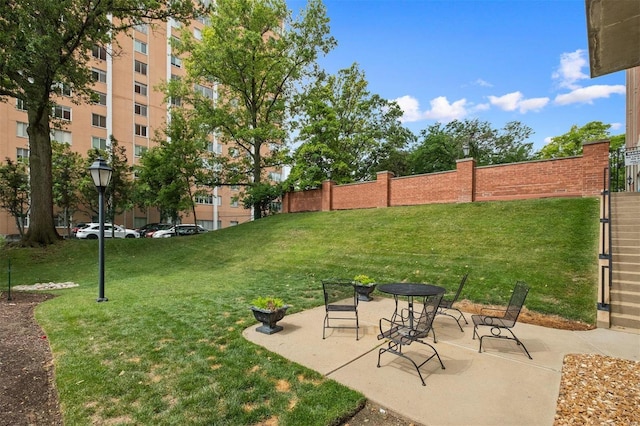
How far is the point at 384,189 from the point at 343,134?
13166mm

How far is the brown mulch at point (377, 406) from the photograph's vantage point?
118 inches

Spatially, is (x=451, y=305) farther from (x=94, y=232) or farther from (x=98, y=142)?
(x=98, y=142)

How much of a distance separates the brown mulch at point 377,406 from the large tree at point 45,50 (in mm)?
12315

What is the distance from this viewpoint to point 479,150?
35.5m

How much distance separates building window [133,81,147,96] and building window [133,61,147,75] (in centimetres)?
144

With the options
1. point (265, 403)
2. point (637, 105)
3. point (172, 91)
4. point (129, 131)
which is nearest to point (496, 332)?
point (265, 403)

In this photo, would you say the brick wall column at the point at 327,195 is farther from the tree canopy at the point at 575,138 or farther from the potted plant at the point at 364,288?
the tree canopy at the point at 575,138

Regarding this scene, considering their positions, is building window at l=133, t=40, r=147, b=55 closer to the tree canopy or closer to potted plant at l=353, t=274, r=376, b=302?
potted plant at l=353, t=274, r=376, b=302

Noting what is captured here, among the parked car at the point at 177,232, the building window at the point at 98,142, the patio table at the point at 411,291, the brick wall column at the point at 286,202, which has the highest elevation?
the building window at the point at 98,142

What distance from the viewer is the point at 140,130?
3675 cm

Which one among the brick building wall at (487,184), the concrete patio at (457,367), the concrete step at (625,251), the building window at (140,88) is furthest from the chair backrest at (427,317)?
the building window at (140,88)

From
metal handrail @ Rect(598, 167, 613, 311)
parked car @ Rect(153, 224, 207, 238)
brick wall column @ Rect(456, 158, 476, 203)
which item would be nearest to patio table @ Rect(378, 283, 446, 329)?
metal handrail @ Rect(598, 167, 613, 311)

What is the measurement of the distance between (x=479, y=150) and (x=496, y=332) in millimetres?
34854

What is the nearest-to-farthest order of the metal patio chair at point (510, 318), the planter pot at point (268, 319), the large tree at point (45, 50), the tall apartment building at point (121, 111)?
the metal patio chair at point (510, 318), the planter pot at point (268, 319), the large tree at point (45, 50), the tall apartment building at point (121, 111)
